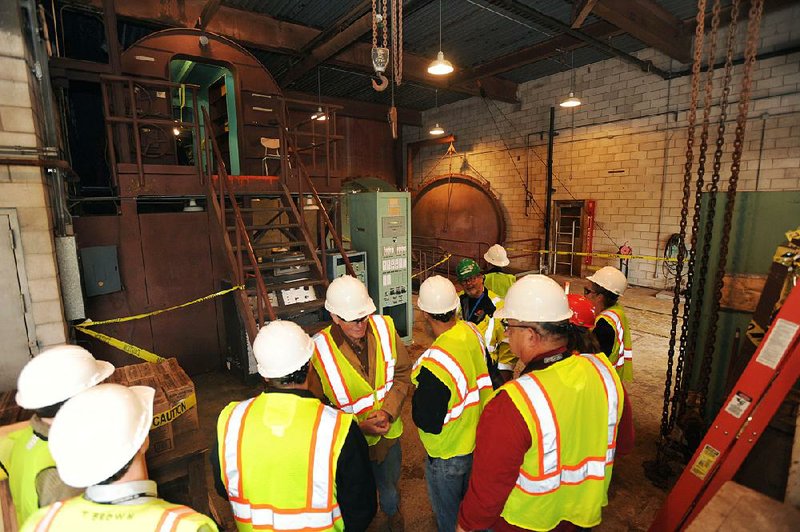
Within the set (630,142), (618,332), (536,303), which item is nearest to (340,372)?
(536,303)

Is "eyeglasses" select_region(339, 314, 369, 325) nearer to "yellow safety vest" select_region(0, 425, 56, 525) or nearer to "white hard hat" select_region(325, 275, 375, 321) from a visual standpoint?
"white hard hat" select_region(325, 275, 375, 321)

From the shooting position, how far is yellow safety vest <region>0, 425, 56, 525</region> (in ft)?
5.32

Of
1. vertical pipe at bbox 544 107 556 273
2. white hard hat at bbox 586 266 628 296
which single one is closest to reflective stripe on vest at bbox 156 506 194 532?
white hard hat at bbox 586 266 628 296

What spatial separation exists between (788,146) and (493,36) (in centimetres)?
626

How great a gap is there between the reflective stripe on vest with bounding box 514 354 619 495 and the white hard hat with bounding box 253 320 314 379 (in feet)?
3.17

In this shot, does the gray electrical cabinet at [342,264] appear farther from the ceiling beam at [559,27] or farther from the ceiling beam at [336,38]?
the ceiling beam at [559,27]

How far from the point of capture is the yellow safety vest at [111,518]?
118 cm

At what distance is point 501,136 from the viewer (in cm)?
1254

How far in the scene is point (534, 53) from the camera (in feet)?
29.0

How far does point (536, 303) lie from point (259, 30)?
831 centimetres

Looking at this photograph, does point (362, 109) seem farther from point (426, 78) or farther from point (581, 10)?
point (581, 10)

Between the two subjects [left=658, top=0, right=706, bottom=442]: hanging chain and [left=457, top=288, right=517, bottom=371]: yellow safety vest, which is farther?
[left=457, top=288, right=517, bottom=371]: yellow safety vest

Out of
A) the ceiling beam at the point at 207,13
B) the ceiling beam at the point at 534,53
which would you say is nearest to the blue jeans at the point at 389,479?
the ceiling beam at the point at 207,13

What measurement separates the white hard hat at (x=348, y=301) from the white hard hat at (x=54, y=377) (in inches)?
50.2
